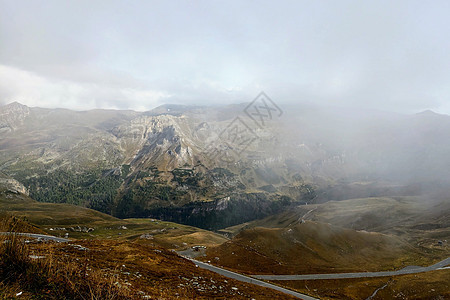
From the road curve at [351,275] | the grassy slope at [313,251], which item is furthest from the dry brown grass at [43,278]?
the grassy slope at [313,251]

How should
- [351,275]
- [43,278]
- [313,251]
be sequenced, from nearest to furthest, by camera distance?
[43,278] → [351,275] → [313,251]

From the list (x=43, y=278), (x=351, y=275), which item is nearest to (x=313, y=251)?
(x=351, y=275)

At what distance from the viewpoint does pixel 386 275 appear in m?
99.6

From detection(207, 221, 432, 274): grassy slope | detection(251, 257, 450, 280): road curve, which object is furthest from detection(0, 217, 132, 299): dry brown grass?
detection(207, 221, 432, 274): grassy slope

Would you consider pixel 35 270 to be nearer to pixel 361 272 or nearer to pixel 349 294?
pixel 349 294

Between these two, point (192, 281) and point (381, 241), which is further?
point (381, 241)

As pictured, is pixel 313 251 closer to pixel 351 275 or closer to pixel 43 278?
pixel 351 275

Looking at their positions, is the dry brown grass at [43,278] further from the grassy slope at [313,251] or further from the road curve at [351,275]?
the grassy slope at [313,251]

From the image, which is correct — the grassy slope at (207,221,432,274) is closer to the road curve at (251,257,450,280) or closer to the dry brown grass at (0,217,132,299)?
the road curve at (251,257,450,280)

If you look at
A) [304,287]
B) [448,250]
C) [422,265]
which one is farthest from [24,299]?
[448,250]

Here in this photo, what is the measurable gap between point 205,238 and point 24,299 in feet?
602

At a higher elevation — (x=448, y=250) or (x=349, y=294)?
(x=349, y=294)

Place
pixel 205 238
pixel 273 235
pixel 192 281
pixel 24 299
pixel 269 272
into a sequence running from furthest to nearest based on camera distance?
pixel 205 238 → pixel 273 235 → pixel 269 272 → pixel 192 281 → pixel 24 299

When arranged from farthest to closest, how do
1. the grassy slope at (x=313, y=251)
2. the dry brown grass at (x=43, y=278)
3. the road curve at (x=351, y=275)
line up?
the grassy slope at (x=313, y=251)
the road curve at (x=351, y=275)
the dry brown grass at (x=43, y=278)
